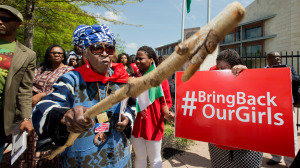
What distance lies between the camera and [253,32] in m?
31.0

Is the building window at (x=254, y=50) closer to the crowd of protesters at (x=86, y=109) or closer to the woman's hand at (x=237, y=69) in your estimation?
the woman's hand at (x=237, y=69)

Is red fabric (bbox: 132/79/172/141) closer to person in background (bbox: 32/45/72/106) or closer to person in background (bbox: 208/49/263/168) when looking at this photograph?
person in background (bbox: 208/49/263/168)

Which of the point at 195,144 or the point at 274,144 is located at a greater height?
the point at 274,144

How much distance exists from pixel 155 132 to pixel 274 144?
1.55 metres

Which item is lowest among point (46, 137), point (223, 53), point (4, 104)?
point (46, 137)

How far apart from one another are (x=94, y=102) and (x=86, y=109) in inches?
23.0

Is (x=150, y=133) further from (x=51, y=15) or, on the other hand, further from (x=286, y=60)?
(x=51, y=15)

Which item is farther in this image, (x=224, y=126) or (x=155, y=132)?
(x=155, y=132)

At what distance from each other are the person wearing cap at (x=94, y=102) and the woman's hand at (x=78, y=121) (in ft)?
0.97

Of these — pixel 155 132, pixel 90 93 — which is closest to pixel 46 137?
pixel 90 93

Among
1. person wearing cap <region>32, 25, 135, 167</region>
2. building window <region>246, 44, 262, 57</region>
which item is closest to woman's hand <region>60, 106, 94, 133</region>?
person wearing cap <region>32, 25, 135, 167</region>

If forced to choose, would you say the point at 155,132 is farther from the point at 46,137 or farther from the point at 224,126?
the point at 46,137

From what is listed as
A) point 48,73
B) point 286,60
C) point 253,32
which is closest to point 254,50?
point 253,32

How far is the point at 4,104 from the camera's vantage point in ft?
7.04
